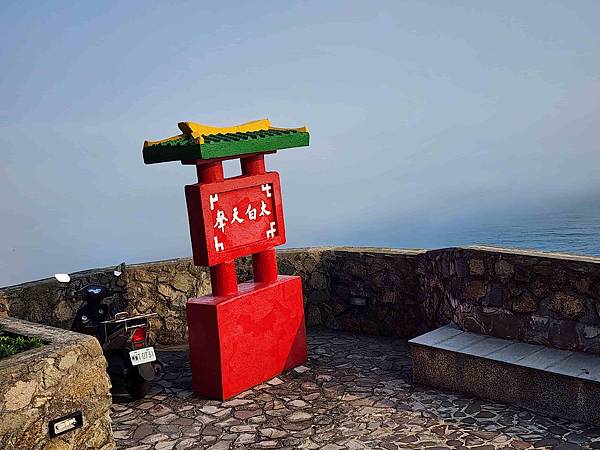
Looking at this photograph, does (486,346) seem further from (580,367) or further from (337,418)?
(337,418)

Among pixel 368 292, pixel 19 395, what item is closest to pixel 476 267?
pixel 368 292

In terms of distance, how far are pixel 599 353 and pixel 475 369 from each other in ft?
3.12

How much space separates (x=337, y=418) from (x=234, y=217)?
194 cm

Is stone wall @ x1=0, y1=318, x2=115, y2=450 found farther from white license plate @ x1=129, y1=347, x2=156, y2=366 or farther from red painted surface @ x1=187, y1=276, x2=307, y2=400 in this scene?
red painted surface @ x1=187, y1=276, x2=307, y2=400

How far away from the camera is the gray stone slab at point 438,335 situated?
6.61m

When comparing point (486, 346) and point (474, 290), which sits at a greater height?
point (474, 290)

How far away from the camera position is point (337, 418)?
235 inches

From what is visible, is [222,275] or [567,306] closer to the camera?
[567,306]

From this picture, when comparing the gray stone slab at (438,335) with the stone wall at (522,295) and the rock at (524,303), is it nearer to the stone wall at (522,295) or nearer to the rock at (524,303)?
the stone wall at (522,295)

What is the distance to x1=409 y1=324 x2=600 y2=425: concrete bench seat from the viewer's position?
5.57 meters

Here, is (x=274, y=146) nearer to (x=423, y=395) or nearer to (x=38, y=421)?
(x=423, y=395)

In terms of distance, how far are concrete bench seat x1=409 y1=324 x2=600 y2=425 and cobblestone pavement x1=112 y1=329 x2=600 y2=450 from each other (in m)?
0.10

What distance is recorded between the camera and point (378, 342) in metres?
7.96

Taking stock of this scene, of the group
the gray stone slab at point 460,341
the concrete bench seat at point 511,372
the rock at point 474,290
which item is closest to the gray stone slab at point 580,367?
the concrete bench seat at point 511,372
